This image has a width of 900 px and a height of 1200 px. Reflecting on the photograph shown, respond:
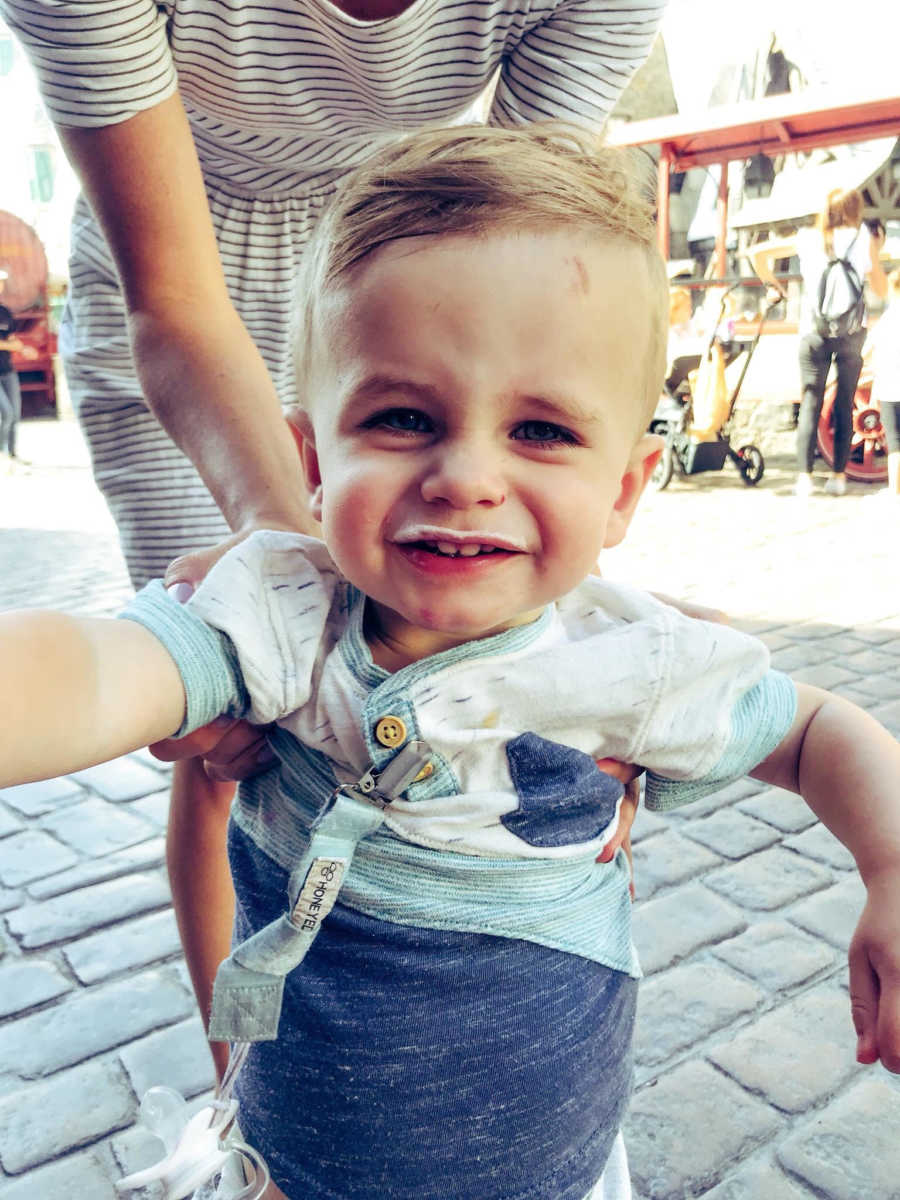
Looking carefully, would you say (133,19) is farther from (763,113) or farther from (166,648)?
(763,113)

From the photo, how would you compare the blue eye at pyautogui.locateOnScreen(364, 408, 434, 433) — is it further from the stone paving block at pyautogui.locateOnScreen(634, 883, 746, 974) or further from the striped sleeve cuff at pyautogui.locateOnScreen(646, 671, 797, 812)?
the stone paving block at pyautogui.locateOnScreen(634, 883, 746, 974)

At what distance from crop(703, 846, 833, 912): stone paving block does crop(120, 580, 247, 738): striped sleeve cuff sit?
195 centimetres

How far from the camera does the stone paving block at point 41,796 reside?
327cm

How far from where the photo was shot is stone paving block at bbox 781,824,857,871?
9.12ft

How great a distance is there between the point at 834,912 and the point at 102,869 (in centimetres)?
191

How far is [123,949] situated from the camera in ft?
8.10

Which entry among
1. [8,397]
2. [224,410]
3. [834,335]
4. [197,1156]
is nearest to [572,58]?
[224,410]

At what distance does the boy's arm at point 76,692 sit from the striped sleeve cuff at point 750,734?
0.55 m

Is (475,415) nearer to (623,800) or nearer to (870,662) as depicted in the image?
(623,800)

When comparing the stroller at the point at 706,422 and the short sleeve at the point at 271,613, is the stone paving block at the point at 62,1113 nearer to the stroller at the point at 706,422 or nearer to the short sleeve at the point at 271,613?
the short sleeve at the point at 271,613

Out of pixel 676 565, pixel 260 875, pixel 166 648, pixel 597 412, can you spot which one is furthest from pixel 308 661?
pixel 676 565

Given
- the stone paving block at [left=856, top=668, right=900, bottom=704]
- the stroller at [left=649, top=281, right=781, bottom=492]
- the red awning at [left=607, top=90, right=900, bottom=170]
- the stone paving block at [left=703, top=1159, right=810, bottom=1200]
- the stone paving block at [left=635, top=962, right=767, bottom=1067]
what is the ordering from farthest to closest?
the stroller at [left=649, top=281, right=781, bottom=492], the red awning at [left=607, top=90, right=900, bottom=170], the stone paving block at [left=856, top=668, right=900, bottom=704], the stone paving block at [left=635, top=962, right=767, bottom=1067], the stone paving block at [left=703, top=1159, right=810, bottom=1200]

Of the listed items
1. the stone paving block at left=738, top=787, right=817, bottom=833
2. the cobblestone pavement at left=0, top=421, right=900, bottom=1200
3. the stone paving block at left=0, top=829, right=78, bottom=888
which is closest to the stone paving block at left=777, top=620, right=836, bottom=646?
the cobblestone pavement at left=0, top=421, right=900, bottom=1200

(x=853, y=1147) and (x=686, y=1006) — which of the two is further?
(x=686, y=1006)
